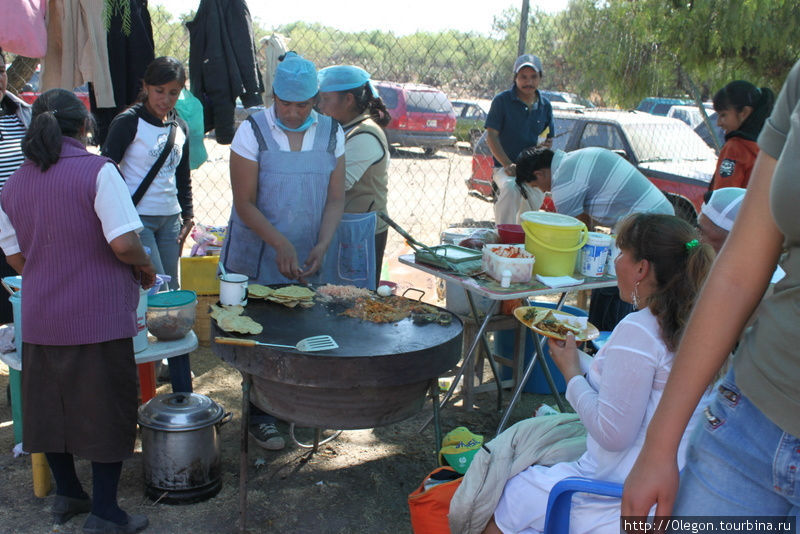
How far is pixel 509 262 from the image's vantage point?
143 inches

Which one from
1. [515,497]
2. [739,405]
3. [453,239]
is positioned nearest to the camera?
[739,405]

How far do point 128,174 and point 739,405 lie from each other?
3688 mm

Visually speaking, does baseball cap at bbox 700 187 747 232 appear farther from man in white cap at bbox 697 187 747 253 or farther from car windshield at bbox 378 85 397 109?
car windshield at bbox 378 85 397 109

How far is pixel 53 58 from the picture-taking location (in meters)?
4.39

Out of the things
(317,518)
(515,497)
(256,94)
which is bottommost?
(317,518)

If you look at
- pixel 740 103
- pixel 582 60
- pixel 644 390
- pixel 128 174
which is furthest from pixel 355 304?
pixel 582 60

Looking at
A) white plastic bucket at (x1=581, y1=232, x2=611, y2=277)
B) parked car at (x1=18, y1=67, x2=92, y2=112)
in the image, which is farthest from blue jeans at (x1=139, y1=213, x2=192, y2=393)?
white plastic bucket at (x1=581, y1=232, x2=611, y2=277)

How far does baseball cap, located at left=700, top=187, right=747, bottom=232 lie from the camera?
3.27 metres

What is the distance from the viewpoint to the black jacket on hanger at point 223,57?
16.3 feet

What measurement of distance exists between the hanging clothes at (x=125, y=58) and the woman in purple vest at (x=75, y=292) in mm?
1886

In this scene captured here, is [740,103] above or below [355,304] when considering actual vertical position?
above

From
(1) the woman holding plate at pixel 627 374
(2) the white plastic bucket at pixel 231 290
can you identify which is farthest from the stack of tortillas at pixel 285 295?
(1) the woman holding plate at pixel 627 374

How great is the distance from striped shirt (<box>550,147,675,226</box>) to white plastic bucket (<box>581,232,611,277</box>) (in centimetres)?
76

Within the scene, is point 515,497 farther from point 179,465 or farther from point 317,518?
point 179,465
